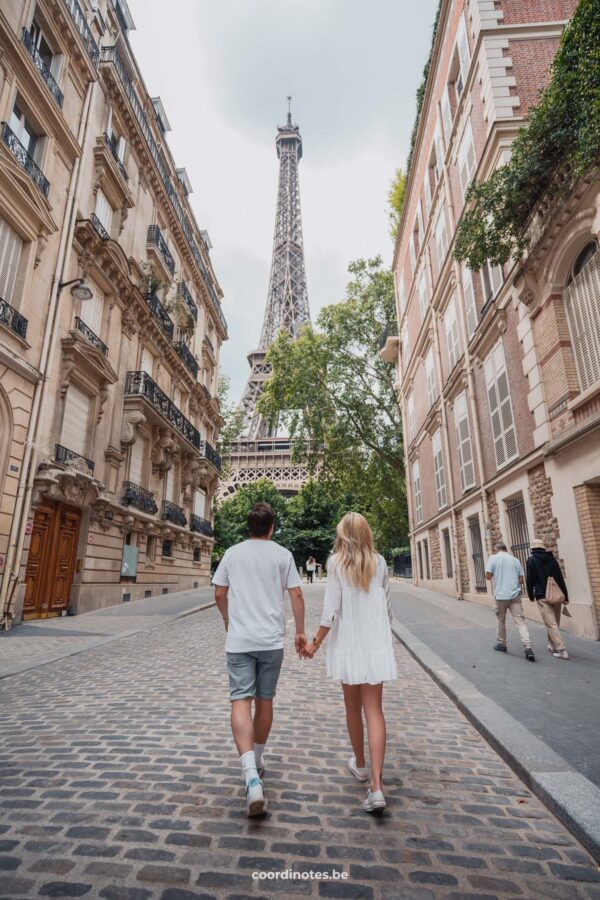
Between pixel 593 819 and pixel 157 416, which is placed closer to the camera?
pixel 593 819

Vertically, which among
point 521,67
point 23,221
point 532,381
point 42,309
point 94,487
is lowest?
point 94,487

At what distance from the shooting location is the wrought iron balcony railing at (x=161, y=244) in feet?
63.3

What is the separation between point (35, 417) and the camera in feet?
37.0

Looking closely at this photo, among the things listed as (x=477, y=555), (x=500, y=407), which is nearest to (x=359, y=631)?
(x=500, y=407)

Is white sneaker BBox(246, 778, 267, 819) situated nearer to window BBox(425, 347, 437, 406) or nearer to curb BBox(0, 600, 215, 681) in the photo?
curb BBox(0, 600, 215, 681)

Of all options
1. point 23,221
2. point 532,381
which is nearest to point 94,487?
point 23,221

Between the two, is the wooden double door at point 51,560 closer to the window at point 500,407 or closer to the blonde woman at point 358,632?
the blonde woman at point 358,632

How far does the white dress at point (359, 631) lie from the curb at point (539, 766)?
1.10m

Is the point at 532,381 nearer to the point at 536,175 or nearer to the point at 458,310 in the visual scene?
the point at 536,175

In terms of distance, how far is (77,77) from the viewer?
13.7 m

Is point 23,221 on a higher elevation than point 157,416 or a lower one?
higher

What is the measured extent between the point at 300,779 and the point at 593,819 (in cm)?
165

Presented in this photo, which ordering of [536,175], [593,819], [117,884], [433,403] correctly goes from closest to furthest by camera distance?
[117,884] < [593,819] < [536,175] < [433,403]

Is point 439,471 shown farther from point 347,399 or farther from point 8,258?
point 8,258
